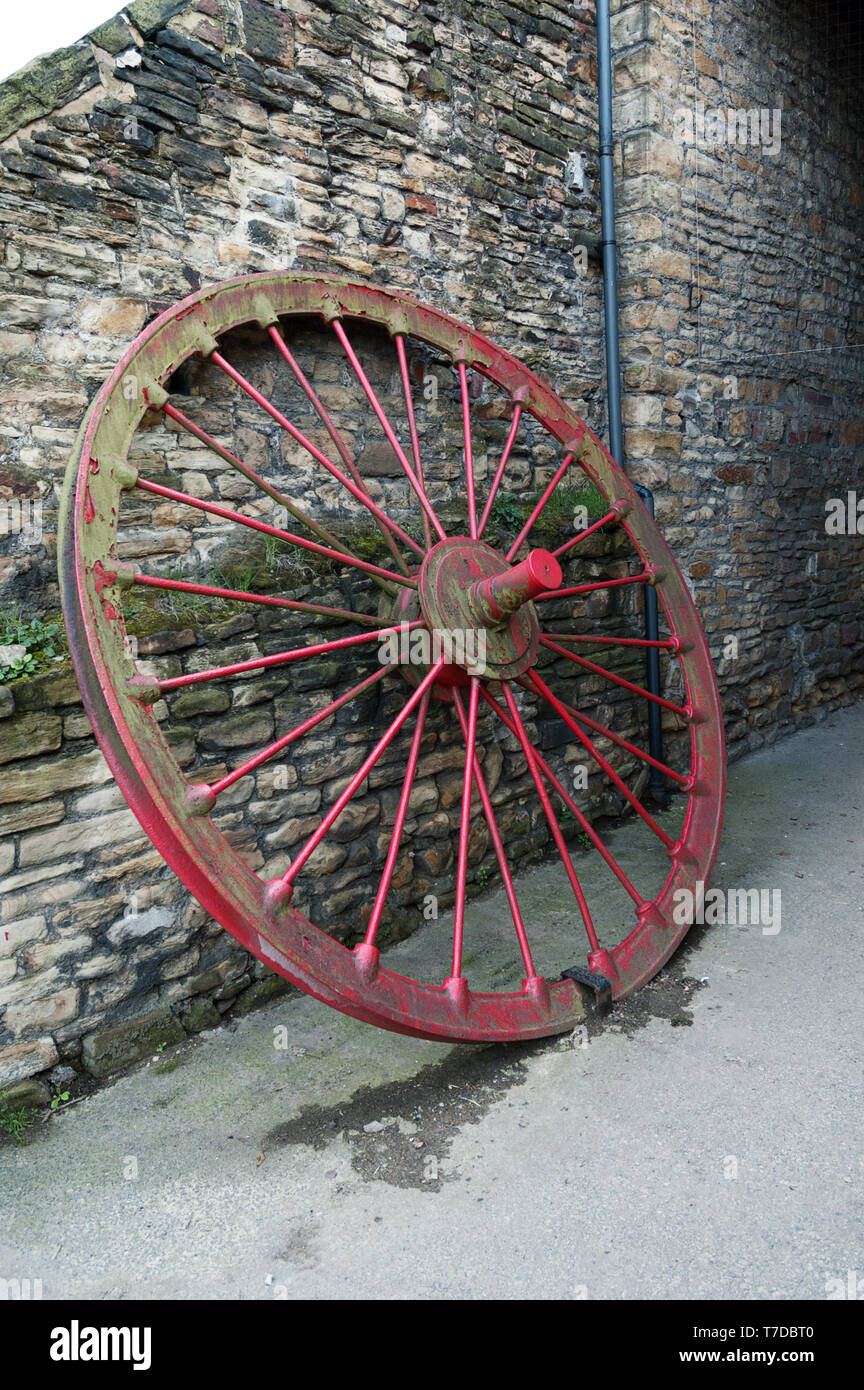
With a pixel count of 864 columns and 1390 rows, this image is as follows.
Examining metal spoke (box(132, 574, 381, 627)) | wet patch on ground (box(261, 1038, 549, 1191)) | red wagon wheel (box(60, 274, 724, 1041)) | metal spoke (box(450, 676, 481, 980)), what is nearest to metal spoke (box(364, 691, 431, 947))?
red wagon wheel (box(60, 274, 724, 1041))

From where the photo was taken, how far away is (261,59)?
3236 mm

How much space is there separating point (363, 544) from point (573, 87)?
2748 mm

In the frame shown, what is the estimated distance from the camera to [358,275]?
3633 mm

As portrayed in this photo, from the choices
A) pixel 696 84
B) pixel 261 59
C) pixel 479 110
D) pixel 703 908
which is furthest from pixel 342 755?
pixel 696 84

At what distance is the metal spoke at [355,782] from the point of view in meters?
2.46

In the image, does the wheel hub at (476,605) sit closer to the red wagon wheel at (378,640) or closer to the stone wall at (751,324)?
the red wagon wheel at (378,640)

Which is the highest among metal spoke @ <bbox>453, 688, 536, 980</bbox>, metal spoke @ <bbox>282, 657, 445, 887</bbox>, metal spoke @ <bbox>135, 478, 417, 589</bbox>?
metal spoke @ <bbox>135, 478, 417, 589</bbox>

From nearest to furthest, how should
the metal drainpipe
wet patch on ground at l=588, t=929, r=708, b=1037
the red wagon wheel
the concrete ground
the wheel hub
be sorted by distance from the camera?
the concrete ground
the red wagon wheel
the wheel hub
wet patch on ground at l=588, t=929, r=708, b=1037
the metal drainpipe

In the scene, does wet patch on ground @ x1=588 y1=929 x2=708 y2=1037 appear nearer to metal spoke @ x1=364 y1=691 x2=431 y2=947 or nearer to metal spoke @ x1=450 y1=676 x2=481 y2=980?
metal spoke @ x1=450 y1=676 x2=481 y2=980

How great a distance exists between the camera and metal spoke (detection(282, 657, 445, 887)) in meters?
2.46

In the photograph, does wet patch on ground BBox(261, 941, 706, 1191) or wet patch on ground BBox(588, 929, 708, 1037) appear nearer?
wet patch on ground BBox(261, 941, 706, 1191)

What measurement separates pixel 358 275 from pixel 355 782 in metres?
2.09

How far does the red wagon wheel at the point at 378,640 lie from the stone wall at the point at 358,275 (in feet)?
0.69

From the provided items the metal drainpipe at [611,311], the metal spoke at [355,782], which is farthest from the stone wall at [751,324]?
the metal spoke at [355,782]
